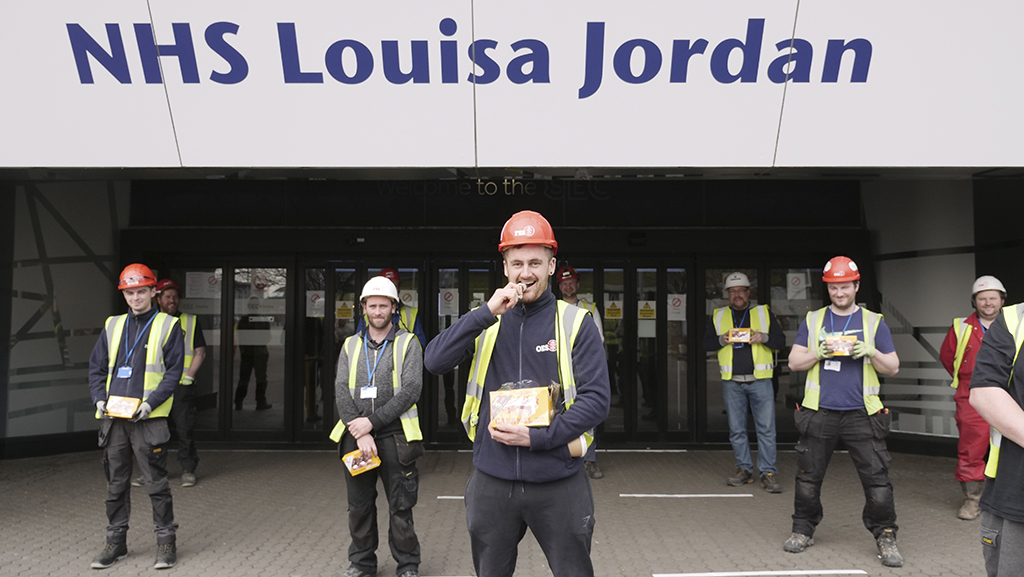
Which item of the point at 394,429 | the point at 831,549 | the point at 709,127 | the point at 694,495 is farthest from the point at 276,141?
the point at 831,549

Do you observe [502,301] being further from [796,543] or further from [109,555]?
[109,555]

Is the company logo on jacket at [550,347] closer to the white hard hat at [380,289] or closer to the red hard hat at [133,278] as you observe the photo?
the white hard hat at [380,289]

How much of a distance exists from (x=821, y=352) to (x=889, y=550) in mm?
1494

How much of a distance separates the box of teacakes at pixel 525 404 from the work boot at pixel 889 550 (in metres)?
3.58

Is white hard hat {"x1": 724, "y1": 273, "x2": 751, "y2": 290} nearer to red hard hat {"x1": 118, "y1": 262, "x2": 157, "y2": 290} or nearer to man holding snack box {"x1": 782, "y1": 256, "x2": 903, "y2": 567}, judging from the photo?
man holding snack box {"x1": 782, "y1": 256, "x2": 903, "y2": 567}

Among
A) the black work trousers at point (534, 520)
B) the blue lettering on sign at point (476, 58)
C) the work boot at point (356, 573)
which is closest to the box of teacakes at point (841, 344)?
the blue lettering on sign at point (476, 58)

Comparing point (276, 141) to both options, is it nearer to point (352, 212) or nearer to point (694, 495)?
point (352, 212)

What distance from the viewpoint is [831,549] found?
5.28m

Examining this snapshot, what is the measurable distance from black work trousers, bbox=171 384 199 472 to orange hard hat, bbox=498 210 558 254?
19.2ft

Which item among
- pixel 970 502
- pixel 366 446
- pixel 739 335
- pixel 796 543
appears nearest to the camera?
pixel 366 446

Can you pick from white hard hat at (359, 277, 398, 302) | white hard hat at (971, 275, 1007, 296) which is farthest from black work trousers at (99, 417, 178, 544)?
white hard hat at (971, 275, 1007, 296)

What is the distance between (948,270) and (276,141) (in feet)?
27.1

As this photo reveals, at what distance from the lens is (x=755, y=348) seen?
722 cm

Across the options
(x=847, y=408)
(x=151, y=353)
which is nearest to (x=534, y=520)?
(x=847, y=408)
